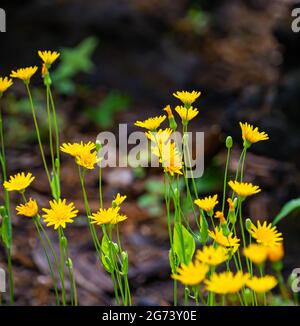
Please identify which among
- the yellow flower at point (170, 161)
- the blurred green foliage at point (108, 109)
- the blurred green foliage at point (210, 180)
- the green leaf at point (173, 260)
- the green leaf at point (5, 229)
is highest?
the blurred green foliage at point (108, 109)

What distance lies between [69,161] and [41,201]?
1.31 feet

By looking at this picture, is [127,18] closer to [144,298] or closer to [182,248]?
[144,298]

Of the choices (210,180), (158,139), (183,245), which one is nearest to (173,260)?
(183,245)

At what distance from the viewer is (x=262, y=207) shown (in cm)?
222

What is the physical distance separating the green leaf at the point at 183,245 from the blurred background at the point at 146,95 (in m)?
0.61

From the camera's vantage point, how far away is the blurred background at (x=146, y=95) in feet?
6.89

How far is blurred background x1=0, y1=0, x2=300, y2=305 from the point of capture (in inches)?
82.7

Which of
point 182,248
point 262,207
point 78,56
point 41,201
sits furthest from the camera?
point 78,56

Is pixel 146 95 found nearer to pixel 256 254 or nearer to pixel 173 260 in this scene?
pixel 173 260

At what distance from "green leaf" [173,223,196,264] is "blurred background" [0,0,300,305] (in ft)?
1.99

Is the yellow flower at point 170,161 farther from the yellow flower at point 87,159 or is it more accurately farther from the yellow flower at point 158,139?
the yellow flower at point 87,159

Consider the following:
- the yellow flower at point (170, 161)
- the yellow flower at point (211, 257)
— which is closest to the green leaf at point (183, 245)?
the yellow flower at point (170, 161)

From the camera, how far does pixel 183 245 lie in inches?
49.2

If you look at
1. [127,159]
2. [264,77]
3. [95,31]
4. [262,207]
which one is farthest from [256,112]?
[95,31]
